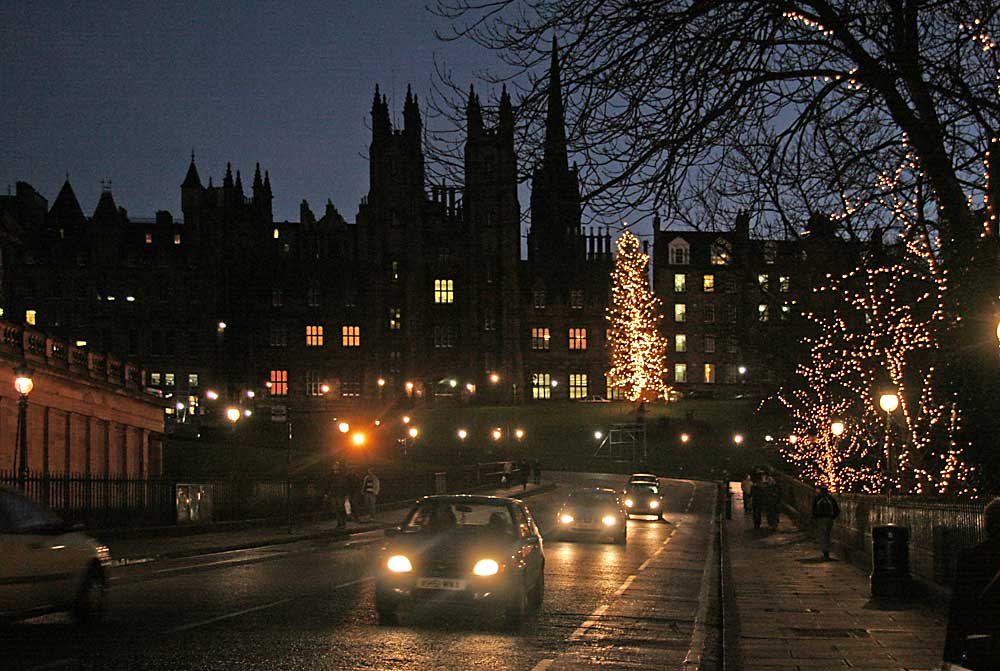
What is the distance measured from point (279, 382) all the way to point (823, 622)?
96.8 m

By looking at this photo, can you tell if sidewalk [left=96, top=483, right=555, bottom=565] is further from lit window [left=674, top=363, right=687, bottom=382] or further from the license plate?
lit window [left=674, top=363, right=687, bottom=382]

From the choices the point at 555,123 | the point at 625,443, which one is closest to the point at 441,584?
the point at 555,123

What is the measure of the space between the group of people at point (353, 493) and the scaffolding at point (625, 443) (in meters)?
48.6

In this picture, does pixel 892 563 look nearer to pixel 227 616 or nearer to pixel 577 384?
pixel 227 616

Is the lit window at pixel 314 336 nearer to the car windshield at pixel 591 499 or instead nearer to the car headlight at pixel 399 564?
the car windshield at pixel 591 499

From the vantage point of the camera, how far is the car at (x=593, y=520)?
3519 centimetres

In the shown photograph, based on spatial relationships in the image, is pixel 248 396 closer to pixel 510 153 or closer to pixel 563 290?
pixel 563 290

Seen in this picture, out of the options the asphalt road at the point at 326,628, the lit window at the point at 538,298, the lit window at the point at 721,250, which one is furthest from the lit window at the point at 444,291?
the asphalt road at the point at 326,628

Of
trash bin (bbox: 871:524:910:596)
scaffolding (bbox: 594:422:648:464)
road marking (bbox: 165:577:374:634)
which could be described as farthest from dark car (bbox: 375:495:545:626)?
scaffolding (bbox: 594:422:648:464)

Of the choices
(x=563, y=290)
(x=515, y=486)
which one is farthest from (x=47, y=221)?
(x=515, y=486)

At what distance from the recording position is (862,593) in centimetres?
2103

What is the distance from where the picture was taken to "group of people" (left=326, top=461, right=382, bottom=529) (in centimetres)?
4473

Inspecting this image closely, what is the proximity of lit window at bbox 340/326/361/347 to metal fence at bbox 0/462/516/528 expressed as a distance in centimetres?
5333

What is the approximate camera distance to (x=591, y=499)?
35812mm
